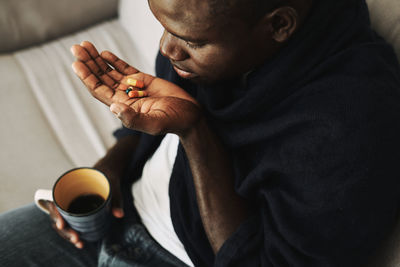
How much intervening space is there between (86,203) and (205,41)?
15.9 inches

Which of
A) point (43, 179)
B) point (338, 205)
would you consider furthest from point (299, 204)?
point (43, 179)

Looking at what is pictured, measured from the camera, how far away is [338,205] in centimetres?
49

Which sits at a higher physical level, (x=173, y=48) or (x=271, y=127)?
(x=173, y=48)

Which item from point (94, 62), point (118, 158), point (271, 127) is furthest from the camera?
point (118, 158)

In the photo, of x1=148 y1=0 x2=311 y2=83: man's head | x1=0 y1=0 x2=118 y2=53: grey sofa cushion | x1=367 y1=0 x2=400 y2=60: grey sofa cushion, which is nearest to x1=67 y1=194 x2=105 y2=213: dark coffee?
x1=148 y1=0 x2=311 y2=83: man's head

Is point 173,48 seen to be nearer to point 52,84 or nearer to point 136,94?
point 136,94

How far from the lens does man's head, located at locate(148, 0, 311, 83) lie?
458 mm

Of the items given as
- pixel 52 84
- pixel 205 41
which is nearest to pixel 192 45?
pixel 205 41

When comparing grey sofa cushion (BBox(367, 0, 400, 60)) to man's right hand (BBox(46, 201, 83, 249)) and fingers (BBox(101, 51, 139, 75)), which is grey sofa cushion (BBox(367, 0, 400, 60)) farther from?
man's right hand (BBox(46, 201, 83, 249))

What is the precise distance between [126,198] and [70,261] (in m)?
0.17

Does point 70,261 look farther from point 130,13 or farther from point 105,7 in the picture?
point 105,7

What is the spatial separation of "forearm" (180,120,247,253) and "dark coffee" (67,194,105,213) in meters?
0.20

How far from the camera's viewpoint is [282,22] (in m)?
0.49

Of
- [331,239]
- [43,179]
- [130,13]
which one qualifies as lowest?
[43,179]
